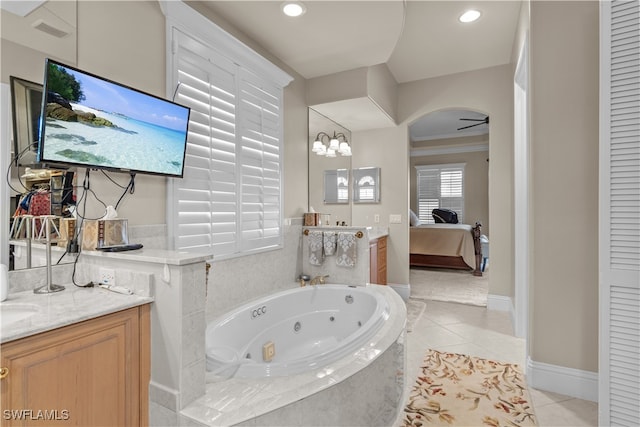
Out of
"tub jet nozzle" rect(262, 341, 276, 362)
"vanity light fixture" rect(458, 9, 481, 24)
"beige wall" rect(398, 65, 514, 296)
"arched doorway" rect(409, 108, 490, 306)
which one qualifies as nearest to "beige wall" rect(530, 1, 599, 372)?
"vanity light fixture" rect(458, 9, 481, 24)

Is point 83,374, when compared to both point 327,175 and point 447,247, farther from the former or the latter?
point 447,247

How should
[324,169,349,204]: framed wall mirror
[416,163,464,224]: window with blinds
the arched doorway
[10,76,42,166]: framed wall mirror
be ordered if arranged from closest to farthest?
[10,76,42,166]: framed wall mirror → [324,169,349,204]: framed wall mirror → the arched doorway → [416,163,464,224]: window with blinds

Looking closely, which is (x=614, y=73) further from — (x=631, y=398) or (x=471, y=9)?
(x=631, y=398)

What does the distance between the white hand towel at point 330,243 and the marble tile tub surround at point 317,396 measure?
4.34 ft

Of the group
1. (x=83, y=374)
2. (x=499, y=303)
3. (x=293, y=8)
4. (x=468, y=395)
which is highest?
(x=293, y=8)

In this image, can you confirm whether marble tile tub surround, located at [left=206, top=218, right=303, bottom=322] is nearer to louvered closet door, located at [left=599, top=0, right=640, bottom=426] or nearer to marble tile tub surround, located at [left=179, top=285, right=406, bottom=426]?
marble tile tub surround, located at [left=179, top=285, right=406, bottom=426]

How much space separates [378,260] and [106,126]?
321 centimetres

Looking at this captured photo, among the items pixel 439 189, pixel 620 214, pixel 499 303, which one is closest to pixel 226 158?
pixel 620 214

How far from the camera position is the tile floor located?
1938 millimetres

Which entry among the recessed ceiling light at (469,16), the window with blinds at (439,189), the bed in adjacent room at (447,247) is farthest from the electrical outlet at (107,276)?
the window with blinds at (439,189)

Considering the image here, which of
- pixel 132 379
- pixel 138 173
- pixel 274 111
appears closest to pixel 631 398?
pixel 132 379

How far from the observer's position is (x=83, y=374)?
3.59 ft
